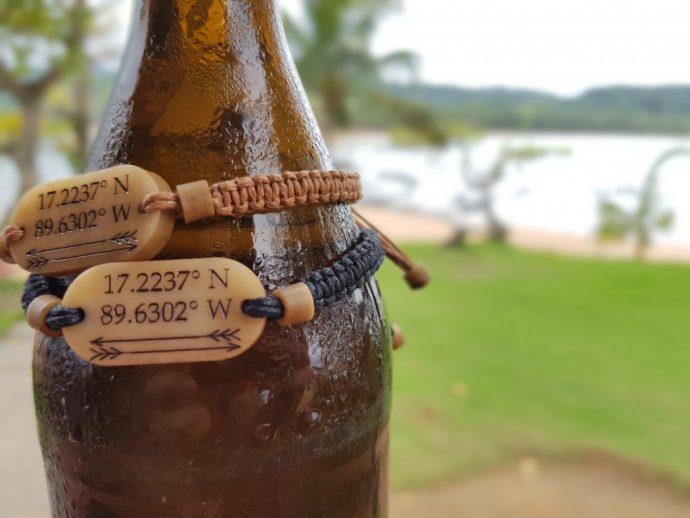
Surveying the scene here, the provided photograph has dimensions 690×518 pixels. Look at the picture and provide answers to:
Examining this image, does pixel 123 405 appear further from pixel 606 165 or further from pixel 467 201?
pixel 467 201

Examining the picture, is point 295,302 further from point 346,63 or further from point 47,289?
point 346,63

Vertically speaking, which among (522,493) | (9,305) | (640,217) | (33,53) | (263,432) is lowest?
(522,493)

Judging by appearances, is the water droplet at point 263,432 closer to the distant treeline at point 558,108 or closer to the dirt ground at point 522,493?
the dirt ground at point 522,493

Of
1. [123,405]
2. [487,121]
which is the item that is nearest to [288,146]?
[123,405]

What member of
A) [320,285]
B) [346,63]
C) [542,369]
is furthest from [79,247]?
[346,63]

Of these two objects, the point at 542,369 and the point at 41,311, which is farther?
the point at 542,369

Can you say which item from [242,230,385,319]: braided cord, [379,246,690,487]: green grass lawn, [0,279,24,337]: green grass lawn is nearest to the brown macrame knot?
[242,230,385,319]: braided cord
